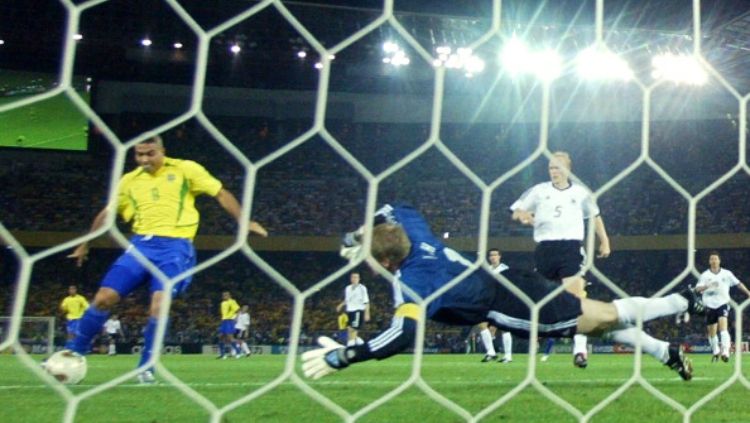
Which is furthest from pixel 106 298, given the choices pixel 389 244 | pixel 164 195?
pixel 389 244

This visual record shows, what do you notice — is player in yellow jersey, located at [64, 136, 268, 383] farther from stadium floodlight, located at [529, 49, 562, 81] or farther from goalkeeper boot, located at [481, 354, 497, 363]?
goalkeeper boot, located at [481, 354, 497, 363]

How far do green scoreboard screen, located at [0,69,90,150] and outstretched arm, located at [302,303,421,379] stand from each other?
15.0m

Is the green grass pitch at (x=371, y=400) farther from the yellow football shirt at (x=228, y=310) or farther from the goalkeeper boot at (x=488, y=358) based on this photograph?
the yellow football shirt at (x=228, y=310)

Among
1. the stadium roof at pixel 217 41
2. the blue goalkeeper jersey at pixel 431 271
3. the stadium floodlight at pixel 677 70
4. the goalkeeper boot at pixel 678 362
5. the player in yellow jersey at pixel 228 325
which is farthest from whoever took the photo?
the stadium roof at pixel 217 41

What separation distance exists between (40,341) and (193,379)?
317 inches

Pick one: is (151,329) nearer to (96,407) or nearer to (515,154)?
(96,407)

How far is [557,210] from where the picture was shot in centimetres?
511

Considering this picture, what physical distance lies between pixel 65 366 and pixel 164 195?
0.97m

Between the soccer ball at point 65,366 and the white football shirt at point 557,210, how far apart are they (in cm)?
276

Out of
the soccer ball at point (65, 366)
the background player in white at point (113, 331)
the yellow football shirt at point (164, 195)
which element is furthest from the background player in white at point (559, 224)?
the background player in white at point (113, 331)

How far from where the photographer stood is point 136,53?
17.9 m

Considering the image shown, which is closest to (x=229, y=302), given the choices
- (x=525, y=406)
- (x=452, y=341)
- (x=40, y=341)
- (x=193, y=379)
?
(x=40, y=341)

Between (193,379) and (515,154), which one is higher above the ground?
(515,154)

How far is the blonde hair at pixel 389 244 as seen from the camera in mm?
2020
